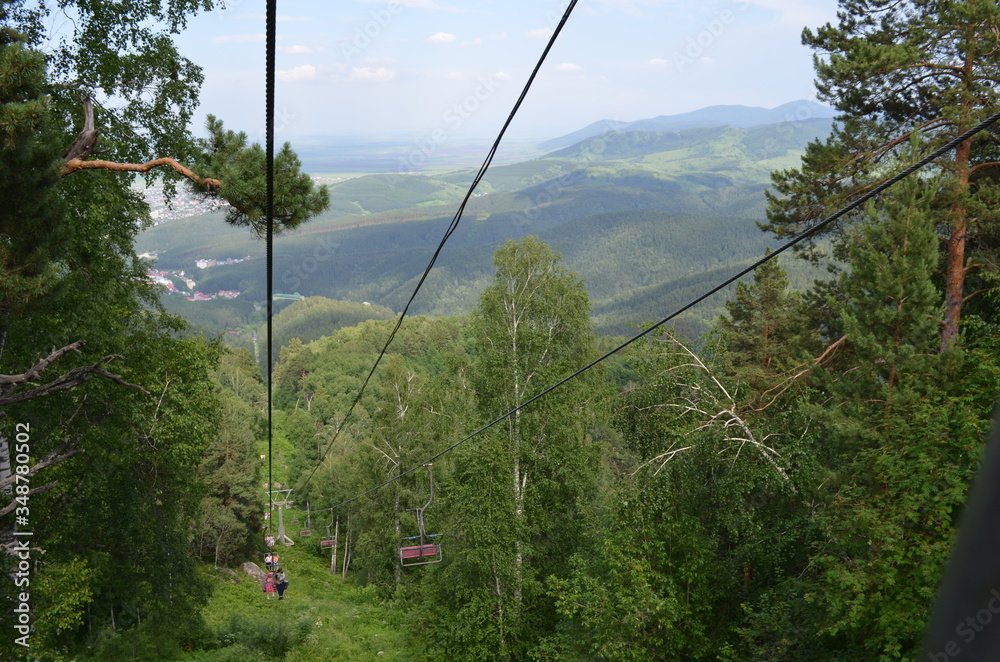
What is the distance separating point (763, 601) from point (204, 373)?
10.7 m

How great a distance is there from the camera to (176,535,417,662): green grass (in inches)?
629

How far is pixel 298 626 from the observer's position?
1739cm

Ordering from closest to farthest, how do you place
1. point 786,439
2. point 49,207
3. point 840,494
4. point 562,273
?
point 49,207 < point 840,494 < point 786,439 < point 562,273

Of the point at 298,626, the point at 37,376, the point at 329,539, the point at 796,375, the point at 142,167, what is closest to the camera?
the point at 37,376

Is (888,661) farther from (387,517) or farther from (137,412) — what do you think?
(387,517)

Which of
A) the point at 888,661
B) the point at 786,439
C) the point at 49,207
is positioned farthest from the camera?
the point at 786,439

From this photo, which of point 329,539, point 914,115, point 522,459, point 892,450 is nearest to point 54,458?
point 522,459

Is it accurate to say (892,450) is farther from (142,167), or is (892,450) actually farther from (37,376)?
(37,376)

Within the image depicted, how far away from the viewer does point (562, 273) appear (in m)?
17.5

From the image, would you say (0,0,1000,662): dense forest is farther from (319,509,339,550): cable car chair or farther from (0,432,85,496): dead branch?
(319,509,339,550): cable car chair

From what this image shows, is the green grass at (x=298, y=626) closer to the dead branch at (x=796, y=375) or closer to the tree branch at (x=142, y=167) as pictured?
the tree branch at (x=142, y=167)

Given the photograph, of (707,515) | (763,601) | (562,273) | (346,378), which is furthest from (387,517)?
→ (346,378)

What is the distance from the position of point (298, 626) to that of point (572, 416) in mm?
8977

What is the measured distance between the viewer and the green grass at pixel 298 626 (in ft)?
52.4
